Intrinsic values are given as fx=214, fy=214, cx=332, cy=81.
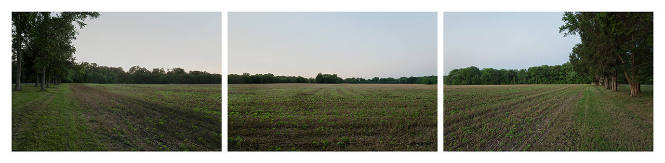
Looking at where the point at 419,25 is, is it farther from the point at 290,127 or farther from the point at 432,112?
the point at 290,127

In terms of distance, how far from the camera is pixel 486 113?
3.17 meters

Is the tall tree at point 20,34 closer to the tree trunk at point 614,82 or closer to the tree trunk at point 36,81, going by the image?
the tree trunk at point 36,81

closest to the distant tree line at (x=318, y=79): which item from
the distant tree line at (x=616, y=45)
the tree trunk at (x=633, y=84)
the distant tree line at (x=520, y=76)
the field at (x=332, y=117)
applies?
the field at (x=332, y=117)

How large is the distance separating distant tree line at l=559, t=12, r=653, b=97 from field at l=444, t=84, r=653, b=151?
146mm

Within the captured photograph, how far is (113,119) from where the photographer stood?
325 centimetres

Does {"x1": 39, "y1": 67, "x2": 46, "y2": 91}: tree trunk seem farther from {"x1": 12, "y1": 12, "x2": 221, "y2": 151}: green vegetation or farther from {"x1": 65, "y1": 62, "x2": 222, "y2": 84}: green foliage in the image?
{"x1": 65, "y1": 62, "x2": 222, "y2": 84}: green foliage

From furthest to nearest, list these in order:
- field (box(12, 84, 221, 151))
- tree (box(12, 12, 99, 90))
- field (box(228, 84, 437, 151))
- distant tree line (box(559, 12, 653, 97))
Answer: tree (box(12, 12, 99, 90)) → field (box(228, 84, 437, 151)) → field (box(12, 84, 221, 151)) → distant tree line (box(559, 12, 653, 97))

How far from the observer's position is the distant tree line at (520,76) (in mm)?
3029

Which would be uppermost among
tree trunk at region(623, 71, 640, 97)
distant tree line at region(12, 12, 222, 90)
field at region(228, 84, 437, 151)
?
distant tree line at region(12, 12, 222, 90)

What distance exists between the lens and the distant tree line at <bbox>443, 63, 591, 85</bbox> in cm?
303

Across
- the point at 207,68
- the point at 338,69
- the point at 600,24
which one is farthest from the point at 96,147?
the point at 600,24

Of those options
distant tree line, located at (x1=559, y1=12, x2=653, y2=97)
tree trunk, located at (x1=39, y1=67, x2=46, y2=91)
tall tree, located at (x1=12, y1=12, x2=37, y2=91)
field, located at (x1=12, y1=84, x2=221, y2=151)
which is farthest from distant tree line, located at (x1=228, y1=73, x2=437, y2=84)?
tall tree, located at (x1=12, y1=12, x2=37, y2=91)

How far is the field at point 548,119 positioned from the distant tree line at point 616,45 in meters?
0.15
